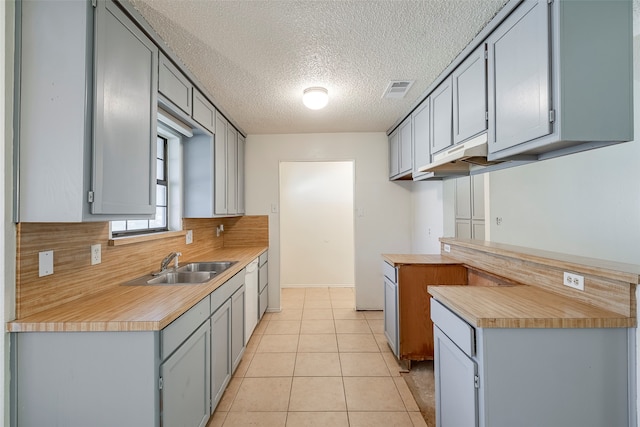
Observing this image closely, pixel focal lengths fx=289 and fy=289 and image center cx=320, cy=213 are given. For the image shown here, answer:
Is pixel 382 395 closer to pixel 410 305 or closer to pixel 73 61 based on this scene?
pixel 410 305

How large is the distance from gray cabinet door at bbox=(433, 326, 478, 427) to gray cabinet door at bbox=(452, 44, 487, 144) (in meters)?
1.32

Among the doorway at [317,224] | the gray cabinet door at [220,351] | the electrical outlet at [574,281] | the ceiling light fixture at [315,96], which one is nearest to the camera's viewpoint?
the electrical outlet at [574,281]

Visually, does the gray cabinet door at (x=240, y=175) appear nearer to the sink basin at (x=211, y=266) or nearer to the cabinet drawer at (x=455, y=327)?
the sink basin at (x=211, y=266)

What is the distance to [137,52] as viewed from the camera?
156 cm

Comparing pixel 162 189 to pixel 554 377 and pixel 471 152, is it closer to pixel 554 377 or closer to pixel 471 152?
pixel 471 152

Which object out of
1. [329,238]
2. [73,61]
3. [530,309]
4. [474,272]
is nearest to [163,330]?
[73,61]

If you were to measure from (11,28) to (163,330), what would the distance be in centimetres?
142

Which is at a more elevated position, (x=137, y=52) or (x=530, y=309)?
(x=137, y=52)

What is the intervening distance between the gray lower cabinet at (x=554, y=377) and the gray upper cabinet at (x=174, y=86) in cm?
221

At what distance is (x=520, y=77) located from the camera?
4.76 feet

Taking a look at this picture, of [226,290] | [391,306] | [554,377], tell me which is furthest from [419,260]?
[226,290]

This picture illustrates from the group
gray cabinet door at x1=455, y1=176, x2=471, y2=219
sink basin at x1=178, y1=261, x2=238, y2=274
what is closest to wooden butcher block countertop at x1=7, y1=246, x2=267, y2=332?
sink basin at x1=178, y1=261, x2=238, y2=274

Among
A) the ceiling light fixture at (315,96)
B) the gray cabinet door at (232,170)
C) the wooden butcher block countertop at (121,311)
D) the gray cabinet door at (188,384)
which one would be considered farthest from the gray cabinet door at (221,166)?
the gray cabinet door at (188,384)

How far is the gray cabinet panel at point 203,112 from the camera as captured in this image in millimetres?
2338
